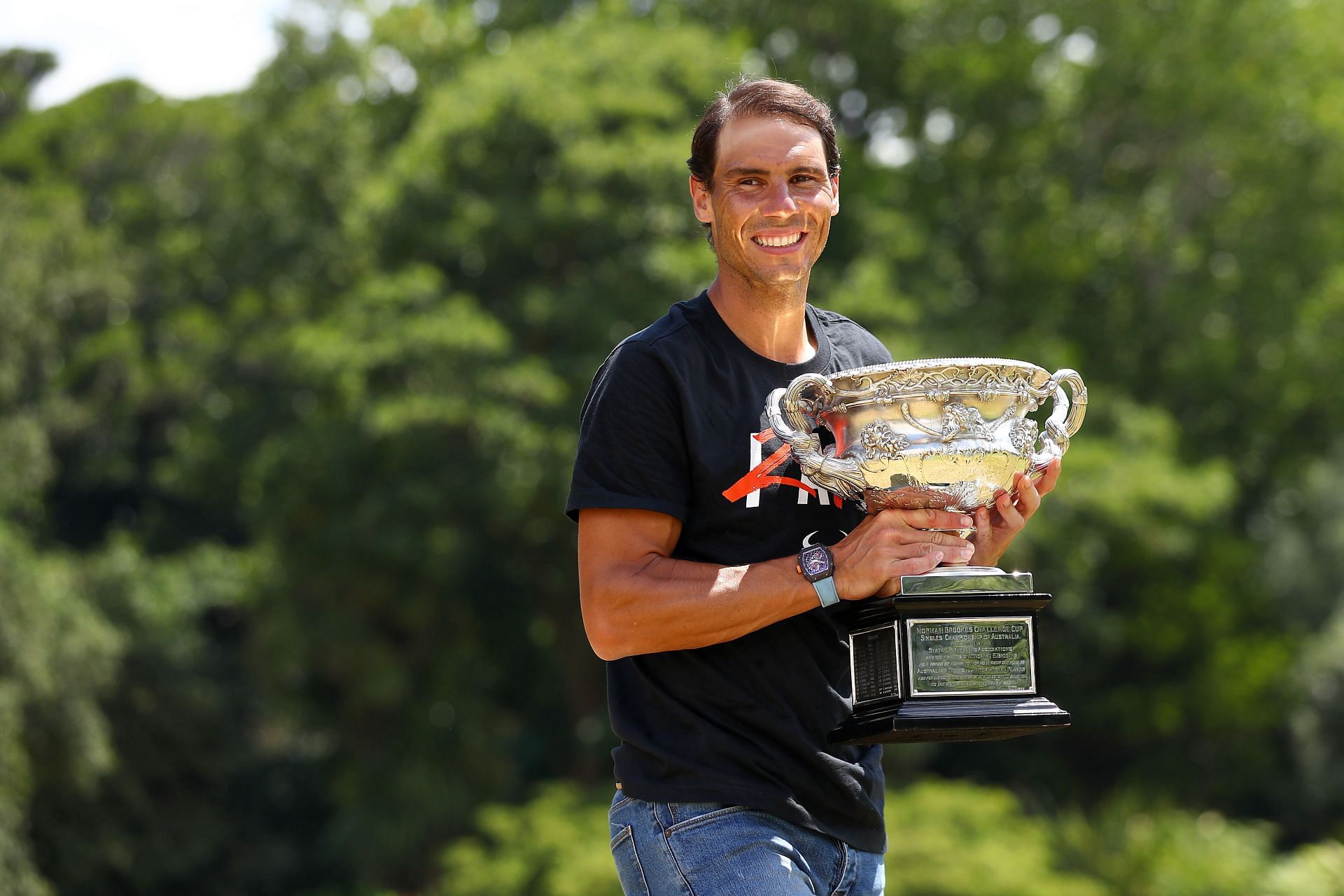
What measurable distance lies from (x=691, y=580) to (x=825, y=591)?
0.71 ft

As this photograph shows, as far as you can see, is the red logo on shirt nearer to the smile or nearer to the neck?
the neck

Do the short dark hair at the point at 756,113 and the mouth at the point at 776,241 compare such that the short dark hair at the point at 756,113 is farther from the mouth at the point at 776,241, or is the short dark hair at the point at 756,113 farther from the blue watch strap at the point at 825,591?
the blue watch strap at the point at 825,591

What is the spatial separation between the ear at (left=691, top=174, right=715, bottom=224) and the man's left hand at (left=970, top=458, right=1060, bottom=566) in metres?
0.73

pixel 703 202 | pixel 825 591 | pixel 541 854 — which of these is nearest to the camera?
pixel 825 591

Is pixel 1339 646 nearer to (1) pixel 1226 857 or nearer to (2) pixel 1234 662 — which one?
(2) pixel 1234 662

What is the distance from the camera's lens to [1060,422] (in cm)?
306

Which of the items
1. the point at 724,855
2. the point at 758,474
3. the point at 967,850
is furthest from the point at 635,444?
the point at 967,850

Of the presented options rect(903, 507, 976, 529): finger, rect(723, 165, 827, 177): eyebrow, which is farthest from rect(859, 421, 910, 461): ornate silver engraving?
rect(723, 165, 827, 177): eyebrow

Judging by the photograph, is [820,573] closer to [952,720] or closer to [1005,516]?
[952,720]

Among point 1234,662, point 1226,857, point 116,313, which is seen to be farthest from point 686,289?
point 116,313

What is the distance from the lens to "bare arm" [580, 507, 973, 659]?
268 cm

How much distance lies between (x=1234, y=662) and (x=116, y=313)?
52.6 ft

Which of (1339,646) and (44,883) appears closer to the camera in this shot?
(44,883)

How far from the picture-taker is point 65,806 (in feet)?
61.7
